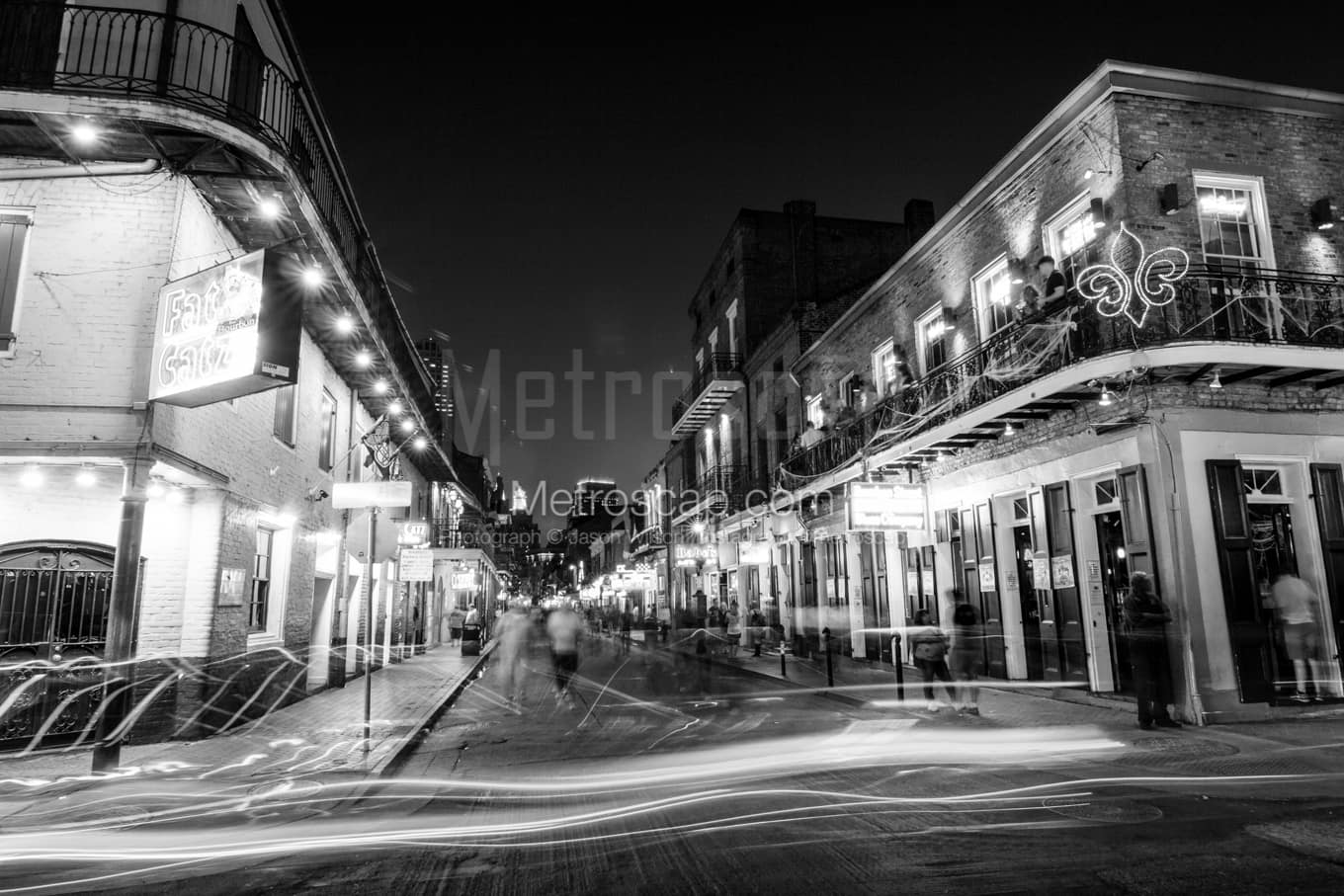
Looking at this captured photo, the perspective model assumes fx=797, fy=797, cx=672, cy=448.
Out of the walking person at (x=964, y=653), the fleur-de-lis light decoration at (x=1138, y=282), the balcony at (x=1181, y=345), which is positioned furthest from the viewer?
the walking person at (x=964, y=653)

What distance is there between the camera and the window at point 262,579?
487 inches

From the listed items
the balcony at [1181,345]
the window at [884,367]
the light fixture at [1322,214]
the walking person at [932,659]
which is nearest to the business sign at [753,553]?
the window at [884,367]

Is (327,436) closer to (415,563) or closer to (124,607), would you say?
(415,563)

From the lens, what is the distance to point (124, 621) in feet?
27.4

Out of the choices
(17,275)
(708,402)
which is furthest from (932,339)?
(708,402)

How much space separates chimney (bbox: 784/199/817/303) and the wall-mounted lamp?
1741 centimetres

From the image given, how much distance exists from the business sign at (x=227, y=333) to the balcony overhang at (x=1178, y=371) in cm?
967

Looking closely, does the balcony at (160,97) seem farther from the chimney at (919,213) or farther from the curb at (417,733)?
the chimney at (919,213)

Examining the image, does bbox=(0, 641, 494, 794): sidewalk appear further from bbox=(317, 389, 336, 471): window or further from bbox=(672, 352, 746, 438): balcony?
bbox=(672, 352, 746, 438): balcony

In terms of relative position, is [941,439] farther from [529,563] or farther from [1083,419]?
[529,563]

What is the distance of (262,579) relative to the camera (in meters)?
12.7

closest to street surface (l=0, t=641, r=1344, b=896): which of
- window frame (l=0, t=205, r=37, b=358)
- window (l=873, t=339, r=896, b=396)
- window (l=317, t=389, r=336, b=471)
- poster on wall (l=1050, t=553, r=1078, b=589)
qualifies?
poster on wall (l=1050, t=553, r=1078, b=589)

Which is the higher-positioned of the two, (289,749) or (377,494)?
(377,494)

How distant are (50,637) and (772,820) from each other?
28.5ft
